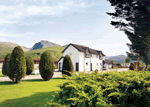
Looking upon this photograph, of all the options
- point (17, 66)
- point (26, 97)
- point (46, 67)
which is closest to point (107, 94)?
point (26, 97)

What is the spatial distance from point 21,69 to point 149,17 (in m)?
15.0

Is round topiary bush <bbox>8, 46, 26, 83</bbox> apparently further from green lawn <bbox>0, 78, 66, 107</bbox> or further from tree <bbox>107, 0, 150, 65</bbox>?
tree <bbox>107, 0, 150, 65</bbox>

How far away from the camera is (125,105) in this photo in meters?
2.62

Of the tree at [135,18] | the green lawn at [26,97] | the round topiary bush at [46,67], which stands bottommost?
the green lawn at [26,97]

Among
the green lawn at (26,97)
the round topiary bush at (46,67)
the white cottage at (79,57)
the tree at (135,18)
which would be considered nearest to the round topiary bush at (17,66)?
the round topiary bush at (46,67)

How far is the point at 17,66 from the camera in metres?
13.6

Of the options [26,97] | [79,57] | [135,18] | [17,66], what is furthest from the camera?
[79,57]

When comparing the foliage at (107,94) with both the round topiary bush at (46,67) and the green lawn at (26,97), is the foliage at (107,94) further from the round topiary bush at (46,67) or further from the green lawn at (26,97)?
the round topiary bush at (46,67)

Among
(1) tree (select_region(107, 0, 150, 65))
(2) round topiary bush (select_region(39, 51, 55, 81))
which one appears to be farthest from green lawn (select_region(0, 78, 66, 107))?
(1) tree (select_region(107, 0, 150, 65))

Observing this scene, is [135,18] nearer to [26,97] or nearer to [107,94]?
[107,94]

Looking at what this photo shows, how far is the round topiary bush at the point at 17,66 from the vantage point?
1345cm

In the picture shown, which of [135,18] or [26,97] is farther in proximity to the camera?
[135,18]

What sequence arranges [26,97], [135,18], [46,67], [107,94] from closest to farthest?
[107,94]
[26,97]
[135,18]
[46,67]

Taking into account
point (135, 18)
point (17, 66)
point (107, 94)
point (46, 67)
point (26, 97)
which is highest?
point (135, 18)
